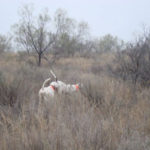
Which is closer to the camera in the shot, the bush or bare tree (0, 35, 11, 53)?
the bush

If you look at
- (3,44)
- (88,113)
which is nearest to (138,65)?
(88,113)

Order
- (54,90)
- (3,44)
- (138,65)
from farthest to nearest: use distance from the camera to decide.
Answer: (3,44) → (138,65) → (54,90)

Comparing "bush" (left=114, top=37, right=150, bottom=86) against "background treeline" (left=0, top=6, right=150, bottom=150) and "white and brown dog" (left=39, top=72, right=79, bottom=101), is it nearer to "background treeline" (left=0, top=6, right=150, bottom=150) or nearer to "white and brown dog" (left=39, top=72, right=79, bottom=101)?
"background treeline" (left=0, top=6, right=150, bottom=150)

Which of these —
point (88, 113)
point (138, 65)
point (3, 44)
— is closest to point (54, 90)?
point (88, 113)

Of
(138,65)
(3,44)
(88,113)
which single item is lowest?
(88,113)

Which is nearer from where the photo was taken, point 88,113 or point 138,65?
point 88,113

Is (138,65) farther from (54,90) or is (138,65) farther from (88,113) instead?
(88,113)

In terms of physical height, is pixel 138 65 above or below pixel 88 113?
above

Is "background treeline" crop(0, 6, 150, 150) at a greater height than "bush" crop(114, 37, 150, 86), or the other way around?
"bush" crop(114, 37, 150, 86)

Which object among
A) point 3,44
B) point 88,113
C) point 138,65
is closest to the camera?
point 88,113

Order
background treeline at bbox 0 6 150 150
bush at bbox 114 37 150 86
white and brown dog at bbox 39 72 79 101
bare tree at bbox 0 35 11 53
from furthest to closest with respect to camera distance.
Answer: bare tree at bbox 0 35 11 53 → bush at bbox 114 37 150 86 → white and brown dog at bbox 39 72 79 101 → background treeline at bbox 0 6 150 150

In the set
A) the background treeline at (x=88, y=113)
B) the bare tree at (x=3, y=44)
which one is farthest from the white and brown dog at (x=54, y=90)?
the bare tree at (x=3, y=44)

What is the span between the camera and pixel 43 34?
11.6 metres

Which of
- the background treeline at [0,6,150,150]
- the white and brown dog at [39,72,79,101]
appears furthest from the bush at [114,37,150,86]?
the white and brown dog at [39,72,79,101]
